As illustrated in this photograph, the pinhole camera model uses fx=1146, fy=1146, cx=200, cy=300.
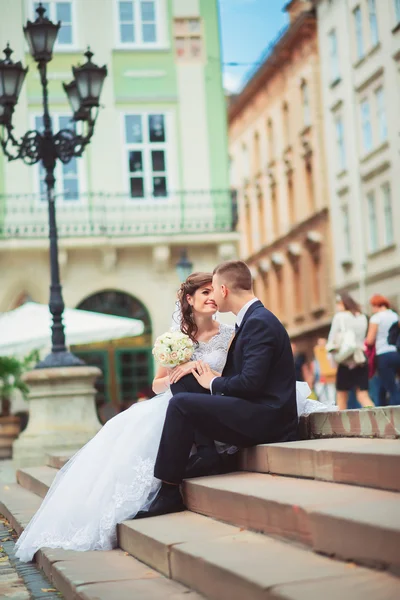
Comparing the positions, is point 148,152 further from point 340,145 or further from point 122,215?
point 340,145

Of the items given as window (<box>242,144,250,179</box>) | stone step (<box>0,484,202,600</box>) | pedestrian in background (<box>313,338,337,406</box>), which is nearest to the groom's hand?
stone step (<box>0,484,202,600</box>)

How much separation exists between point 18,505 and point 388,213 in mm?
26174

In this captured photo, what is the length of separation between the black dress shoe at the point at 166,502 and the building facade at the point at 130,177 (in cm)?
2019

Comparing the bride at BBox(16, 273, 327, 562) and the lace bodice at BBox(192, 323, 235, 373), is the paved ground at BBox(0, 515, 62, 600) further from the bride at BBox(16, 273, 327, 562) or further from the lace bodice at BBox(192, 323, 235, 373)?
the lace bodice at BBox(192, 323, 235, 373)

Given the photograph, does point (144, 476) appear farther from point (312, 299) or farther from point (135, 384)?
point (312, 299)

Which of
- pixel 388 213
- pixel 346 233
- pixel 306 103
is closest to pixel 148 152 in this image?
pixel 388 213

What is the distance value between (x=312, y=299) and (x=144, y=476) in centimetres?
3546

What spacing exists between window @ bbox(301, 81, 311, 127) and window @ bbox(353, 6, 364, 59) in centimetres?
509

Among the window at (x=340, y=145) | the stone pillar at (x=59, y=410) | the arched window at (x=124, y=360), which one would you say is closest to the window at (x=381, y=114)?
the window at (x=340, y=145)

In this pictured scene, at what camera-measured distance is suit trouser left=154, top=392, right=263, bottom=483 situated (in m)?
6.78

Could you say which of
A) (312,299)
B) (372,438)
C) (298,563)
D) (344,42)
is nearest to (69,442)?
(372,438)

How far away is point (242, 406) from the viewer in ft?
22.3

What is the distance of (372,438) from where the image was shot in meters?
6.56

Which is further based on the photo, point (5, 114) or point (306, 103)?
point (306, 103)
